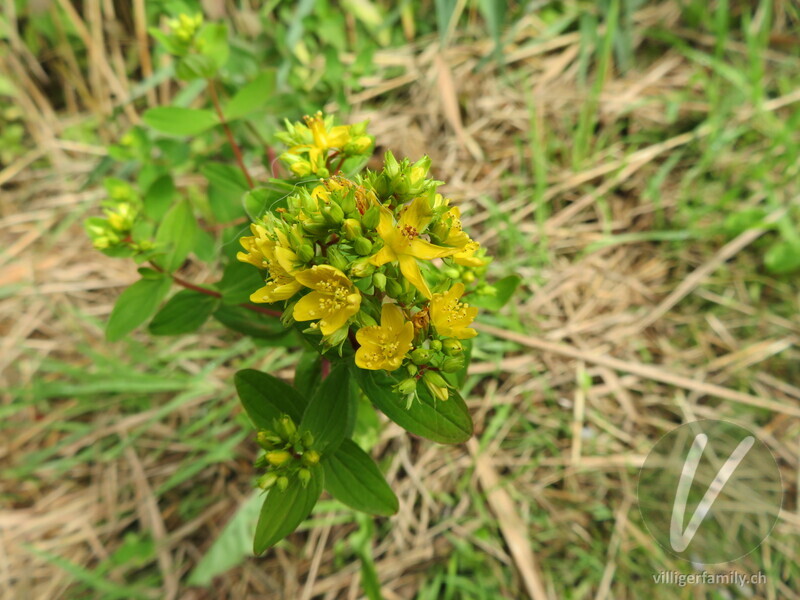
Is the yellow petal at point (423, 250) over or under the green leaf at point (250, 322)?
over

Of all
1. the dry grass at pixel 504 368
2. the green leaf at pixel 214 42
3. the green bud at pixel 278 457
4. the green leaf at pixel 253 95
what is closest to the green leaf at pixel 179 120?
the green leaf at pixel 253 95

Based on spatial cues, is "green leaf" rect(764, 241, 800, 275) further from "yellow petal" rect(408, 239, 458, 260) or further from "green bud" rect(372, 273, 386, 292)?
"green bud" rect(372, 273, 386, 292)

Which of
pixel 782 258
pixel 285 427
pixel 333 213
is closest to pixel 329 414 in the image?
pixel 285 427

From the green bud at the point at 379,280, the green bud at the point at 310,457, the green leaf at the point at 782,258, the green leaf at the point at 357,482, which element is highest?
the green bud at the point at 379,280

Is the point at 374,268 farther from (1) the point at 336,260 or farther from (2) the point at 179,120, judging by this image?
(2) the point at 179,120

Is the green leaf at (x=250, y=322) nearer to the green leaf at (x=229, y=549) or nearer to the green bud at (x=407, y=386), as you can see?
the green bud at (x=407, y=386)

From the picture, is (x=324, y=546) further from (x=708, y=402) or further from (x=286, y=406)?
(x=708, y=402)
